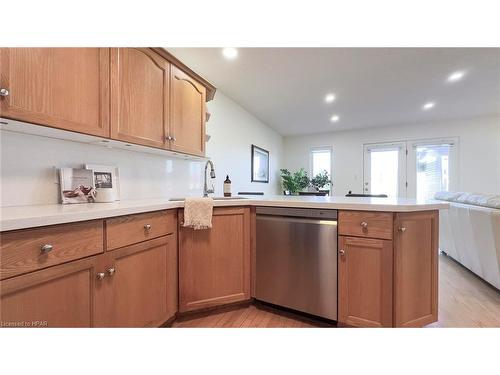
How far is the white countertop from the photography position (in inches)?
30.6

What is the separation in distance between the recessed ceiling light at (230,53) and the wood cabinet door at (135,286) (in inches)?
71.5

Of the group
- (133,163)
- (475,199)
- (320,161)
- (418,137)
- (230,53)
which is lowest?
(475,199)

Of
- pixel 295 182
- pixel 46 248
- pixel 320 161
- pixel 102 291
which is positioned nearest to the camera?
pixel 46 248

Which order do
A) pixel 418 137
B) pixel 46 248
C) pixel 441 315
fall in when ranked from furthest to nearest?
pixel 418 137
pixel 441 315
pixel 46 248

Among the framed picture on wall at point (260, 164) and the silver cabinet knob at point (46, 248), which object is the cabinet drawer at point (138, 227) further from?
the framed picture on wall at point (260, 164)

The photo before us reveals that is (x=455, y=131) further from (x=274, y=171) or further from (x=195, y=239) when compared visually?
(x=195, y=239)

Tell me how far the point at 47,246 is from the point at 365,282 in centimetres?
161

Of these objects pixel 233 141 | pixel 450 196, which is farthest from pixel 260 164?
pixel 450 196

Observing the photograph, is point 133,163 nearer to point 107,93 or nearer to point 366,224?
point 107,93

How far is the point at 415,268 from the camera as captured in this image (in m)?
1.35

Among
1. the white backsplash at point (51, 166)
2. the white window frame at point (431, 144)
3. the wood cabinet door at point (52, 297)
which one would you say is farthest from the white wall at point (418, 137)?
the wood cabinet door at point (52, 297)

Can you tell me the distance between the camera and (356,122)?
4707 mm

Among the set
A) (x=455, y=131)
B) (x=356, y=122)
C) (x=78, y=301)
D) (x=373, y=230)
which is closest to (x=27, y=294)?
(x=78, y=301)

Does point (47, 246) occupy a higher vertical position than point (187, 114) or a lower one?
lower
